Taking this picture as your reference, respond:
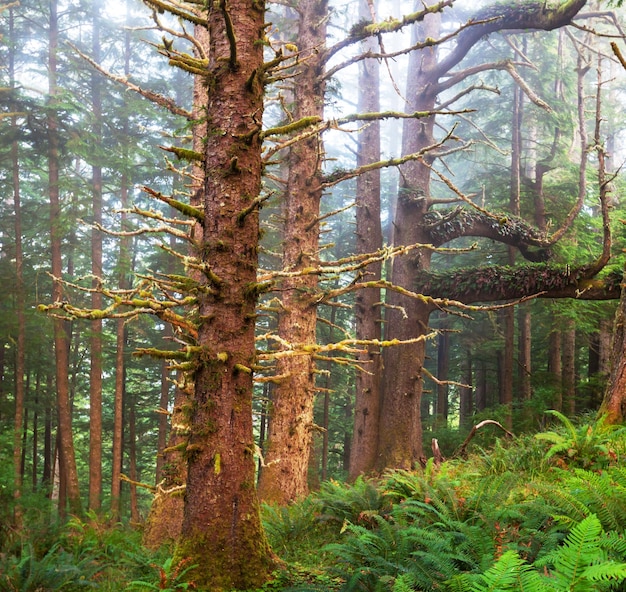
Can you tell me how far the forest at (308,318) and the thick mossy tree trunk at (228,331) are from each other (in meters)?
0.02

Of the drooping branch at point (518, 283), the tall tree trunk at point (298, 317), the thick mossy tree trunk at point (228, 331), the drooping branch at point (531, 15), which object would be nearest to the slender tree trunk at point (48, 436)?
the tall tree trunk at point (298, 317)

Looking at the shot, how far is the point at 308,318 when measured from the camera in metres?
7.91

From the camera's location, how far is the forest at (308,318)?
3.91m

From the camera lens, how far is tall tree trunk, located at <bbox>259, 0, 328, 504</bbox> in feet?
25.1

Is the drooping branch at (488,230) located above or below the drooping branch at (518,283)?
above

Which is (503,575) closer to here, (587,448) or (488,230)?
(587,448)

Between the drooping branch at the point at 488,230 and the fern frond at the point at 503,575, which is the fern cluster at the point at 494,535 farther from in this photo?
the drooping branch at the point at 488,230

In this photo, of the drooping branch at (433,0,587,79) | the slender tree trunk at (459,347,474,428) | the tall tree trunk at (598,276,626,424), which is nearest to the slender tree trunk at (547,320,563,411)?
the slender tree trunk at (459,347,474,428)

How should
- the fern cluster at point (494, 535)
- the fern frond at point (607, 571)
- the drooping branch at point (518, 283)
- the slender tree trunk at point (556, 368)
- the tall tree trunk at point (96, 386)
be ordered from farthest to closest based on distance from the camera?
the tall tree trunk at point (96, 386)
the slender tree trunk at point (556, 368)
the drooping branch at point (518, 283)
the fern cluster at point (494, 535)
the fern frond at point (607, 571)

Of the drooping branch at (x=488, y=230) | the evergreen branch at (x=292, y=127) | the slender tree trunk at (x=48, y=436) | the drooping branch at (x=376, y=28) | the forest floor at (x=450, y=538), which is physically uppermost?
the drooping branch at (x=376, y=28)

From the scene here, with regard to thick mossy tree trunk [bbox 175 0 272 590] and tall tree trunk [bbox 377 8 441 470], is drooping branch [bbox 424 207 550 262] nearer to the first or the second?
tall tree trunk [bbox 377 8 441 470]

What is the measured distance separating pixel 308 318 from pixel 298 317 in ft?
0.53

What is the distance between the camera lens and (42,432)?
24953 millimetres

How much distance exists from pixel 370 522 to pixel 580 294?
6995 millimetres
